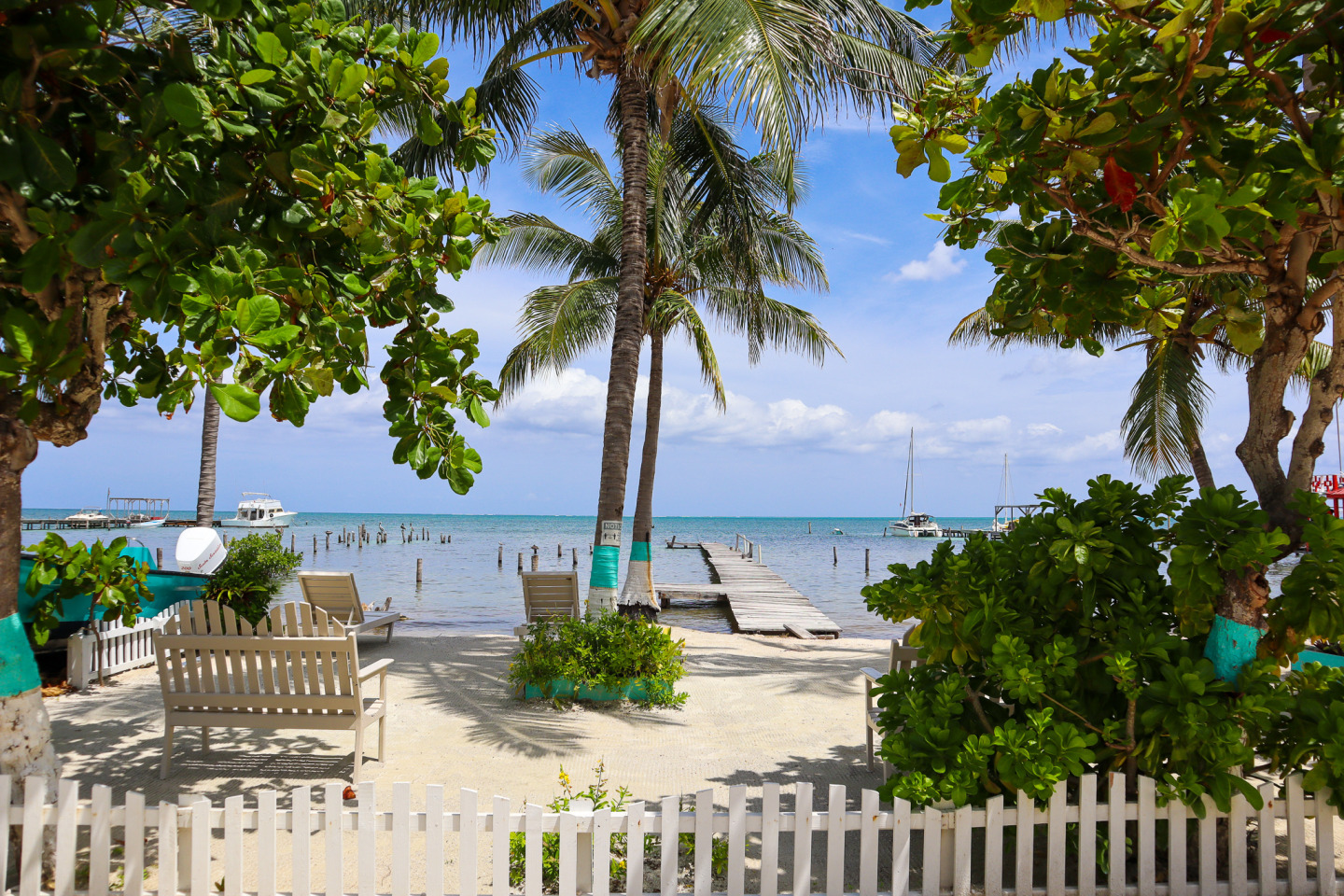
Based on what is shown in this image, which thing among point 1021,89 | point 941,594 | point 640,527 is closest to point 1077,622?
point 941,594

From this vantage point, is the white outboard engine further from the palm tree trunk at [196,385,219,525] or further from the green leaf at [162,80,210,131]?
the green leaf at [162,80,210,131]

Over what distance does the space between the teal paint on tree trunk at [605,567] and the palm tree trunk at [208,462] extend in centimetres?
865

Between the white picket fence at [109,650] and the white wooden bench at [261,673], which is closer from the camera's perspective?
the white wooden bench at [261,673]

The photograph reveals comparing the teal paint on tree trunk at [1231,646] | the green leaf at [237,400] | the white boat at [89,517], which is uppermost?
the green leaf at [237,400]

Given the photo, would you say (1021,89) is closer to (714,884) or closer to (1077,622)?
(1077,622)

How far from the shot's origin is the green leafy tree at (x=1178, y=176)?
2361 millimetres

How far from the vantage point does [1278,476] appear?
3186 millimetres

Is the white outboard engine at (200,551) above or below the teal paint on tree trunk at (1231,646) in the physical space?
below

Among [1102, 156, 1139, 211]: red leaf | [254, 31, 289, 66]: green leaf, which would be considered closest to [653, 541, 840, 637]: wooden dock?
[1102, 156, 1139, 211]: red leaf

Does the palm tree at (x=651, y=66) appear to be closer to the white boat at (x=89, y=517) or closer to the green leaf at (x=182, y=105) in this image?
the green leaf at (x=182, y=105)

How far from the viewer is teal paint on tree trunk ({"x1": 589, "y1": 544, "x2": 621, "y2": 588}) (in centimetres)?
718

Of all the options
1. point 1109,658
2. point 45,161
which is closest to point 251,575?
→ point 45,161

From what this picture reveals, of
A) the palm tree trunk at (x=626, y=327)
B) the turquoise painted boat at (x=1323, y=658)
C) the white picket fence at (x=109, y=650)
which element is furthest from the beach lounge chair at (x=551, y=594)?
the turquoise painted boat at (x=1323, y=658)

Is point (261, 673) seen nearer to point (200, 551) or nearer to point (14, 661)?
point (14, 661)
